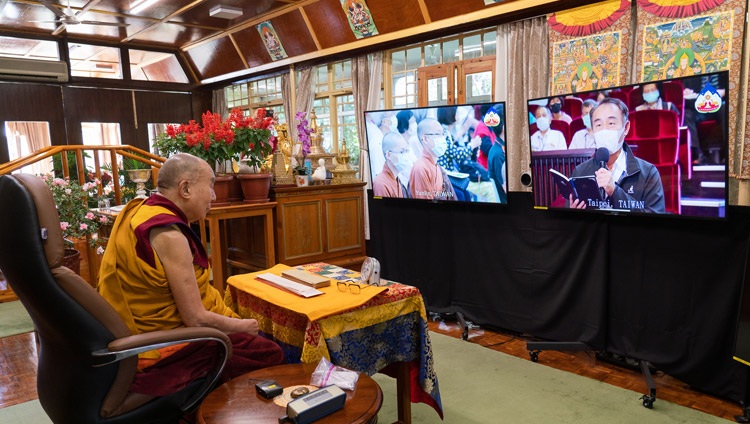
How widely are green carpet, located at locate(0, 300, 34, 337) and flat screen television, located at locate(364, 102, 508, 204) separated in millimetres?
2940

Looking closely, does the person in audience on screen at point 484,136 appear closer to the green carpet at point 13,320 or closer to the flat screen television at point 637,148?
the flat screen television at point 637,148

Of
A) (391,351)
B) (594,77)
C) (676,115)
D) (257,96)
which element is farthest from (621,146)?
(257,96)

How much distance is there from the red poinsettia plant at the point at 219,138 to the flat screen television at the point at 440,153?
98 centimetres

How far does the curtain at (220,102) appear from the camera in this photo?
8.23m

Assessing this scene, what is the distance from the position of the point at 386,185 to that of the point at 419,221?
41cm

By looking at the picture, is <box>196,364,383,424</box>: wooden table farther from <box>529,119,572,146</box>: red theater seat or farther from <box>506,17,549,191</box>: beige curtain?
<box>506,17,549,191</box>: beige curtain

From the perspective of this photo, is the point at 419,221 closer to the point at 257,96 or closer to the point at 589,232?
the point at 589,232

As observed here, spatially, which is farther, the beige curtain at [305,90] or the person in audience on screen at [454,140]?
the beige curtain at [305,90]

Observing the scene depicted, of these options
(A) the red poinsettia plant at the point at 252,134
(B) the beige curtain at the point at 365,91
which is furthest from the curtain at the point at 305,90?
(A) the red poinsettia plant at the point at 252,134

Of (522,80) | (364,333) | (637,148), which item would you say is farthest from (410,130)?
(364,333)

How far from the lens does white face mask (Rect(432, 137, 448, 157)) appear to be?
3799 millimetres

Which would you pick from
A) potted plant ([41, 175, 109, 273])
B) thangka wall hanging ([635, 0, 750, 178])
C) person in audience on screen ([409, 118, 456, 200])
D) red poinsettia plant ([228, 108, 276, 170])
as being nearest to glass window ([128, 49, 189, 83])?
potted plant ([41, 175, 109, 273])

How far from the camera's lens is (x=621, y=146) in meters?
2.88

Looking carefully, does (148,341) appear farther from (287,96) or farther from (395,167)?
(287,96)
